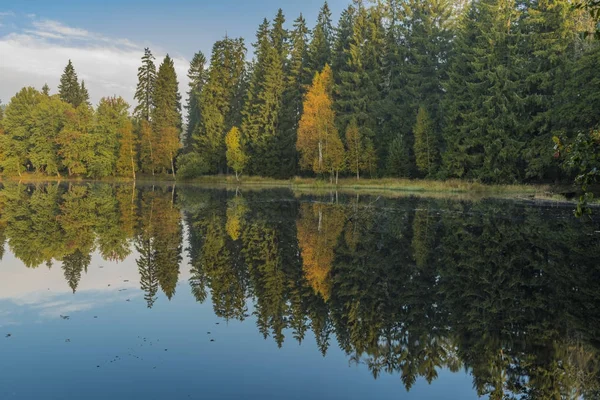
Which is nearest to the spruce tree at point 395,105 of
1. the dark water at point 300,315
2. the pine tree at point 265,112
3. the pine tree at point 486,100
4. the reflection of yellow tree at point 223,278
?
the pine tree at point 486,100

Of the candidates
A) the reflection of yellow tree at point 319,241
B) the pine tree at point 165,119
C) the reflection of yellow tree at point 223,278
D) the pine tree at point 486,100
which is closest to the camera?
the reflection of yellow tree at point 223,278

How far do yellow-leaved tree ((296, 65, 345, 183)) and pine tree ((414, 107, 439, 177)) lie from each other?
28.0 ft

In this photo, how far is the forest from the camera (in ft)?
129

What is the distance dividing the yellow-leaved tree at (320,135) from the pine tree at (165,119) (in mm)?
24338

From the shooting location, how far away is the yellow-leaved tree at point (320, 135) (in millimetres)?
50750

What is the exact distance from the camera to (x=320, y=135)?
50.8 meters

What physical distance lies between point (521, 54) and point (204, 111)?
4156cm

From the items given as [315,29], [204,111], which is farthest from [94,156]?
[315,29]

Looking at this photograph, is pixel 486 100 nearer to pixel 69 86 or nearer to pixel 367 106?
pixel 367 106

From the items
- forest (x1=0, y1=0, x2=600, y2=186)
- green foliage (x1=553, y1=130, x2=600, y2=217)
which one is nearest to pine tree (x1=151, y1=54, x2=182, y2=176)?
forest (x1=0, y1=0, x2=600, y2=186)

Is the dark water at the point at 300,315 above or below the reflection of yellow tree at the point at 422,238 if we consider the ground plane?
below

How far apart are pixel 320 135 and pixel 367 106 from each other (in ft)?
24.2

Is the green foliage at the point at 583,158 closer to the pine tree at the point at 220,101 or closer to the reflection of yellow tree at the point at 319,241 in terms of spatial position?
the reflection of yellow tree at the point at 319,241

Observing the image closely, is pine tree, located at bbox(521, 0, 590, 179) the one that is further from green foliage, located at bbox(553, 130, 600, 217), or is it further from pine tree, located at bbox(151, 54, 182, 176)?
pine tree, located at bbox(151, 54, 182, 176)
